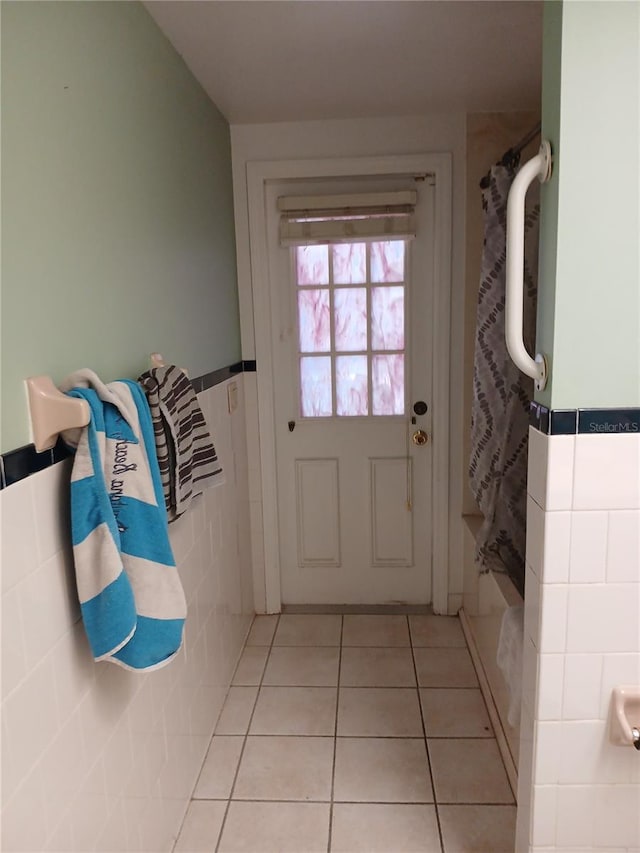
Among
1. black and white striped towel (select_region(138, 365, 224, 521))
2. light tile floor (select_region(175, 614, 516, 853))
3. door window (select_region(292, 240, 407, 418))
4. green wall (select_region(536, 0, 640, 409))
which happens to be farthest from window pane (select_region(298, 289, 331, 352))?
green wall (select_region(536, 0, 640, 409))

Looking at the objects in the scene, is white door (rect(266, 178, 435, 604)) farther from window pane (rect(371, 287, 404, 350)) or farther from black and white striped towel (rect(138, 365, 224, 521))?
black and white striped towel (rect(138, 365, 224, 521))

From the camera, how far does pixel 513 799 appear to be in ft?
5.63

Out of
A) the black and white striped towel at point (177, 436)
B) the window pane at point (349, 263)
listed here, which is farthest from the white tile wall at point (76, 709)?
the window pane at point (349, 263)

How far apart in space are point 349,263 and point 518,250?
4.78ft

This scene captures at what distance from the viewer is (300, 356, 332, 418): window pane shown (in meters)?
2.67

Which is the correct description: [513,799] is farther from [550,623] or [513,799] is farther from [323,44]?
[323,44]

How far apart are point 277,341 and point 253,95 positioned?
38.4 inches

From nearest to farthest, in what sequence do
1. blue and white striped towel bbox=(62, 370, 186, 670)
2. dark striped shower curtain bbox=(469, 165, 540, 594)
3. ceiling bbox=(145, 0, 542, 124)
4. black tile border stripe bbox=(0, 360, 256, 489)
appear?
black tile border stripe bbox=(0, 360, 256, 489), blue and white striped towel bbox=(62, 370, 186, 670), ceiling bbox=(145, 0, 542, 124), dark striped shower curtain bbox=(469, 165, 540, 594)

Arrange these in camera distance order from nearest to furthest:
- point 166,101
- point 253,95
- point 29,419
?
point 29,419, point 166,101, point 253,95

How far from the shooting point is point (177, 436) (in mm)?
1395

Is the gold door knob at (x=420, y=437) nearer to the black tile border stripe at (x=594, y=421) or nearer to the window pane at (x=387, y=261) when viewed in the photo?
the window pane at (x=387, y=261)

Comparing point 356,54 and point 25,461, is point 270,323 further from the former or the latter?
point 25,461

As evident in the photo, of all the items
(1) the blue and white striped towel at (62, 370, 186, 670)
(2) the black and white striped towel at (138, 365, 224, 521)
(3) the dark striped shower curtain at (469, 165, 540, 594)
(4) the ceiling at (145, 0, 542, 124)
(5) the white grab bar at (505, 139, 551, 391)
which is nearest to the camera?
(1) the blue and white striped towel at (62, 370, 186, 670)

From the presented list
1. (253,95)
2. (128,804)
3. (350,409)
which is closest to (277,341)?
(350,409)
